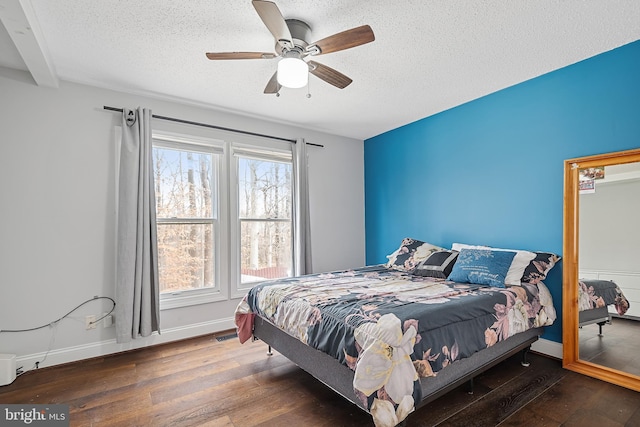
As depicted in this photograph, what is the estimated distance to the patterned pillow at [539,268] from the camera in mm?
2631

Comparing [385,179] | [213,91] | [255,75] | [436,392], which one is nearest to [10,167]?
[213,91]

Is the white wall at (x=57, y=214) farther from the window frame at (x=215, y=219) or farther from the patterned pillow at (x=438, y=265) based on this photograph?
the patterned pillow at (x=438, y=265)

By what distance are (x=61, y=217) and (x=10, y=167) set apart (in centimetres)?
53

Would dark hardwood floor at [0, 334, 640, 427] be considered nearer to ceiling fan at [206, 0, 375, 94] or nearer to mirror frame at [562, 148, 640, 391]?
mirror frame at [562, 148, 640, 391]

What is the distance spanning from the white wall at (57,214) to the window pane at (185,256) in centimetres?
32

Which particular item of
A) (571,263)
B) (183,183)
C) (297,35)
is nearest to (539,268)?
(571,263)

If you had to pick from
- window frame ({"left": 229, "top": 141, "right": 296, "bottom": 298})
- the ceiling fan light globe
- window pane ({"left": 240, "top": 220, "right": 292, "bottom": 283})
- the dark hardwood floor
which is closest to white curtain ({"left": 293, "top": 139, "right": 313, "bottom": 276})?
window pane ({"left": 240, "top": 220, "right": 292, "bottom": 283})

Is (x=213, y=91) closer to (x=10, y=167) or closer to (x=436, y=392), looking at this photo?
(x=10, y=167)

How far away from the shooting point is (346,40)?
1890 mm

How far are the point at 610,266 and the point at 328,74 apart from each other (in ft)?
8.76

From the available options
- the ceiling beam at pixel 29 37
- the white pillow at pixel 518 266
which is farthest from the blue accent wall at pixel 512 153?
the ceiling beam at pixel 29 37

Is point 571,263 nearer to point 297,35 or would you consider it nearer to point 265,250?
point 297,35

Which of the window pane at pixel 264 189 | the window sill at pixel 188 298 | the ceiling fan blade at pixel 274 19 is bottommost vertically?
the window sill at pixel 188 298

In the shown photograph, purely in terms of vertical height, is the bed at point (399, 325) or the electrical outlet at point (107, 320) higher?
the bed at point (399, 325)
